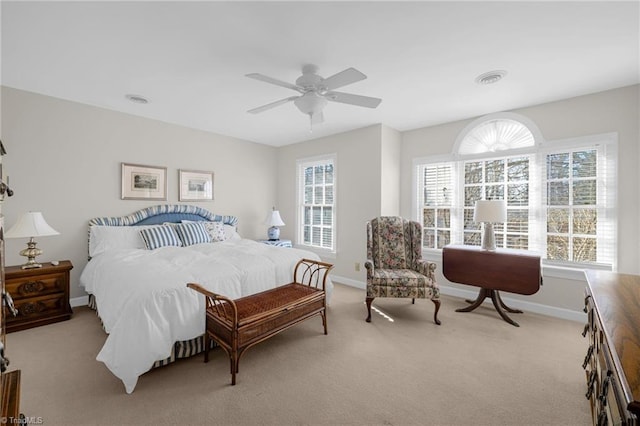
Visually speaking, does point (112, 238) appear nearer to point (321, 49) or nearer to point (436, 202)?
point (321, 49)

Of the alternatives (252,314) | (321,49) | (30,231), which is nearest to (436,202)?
(321,49)

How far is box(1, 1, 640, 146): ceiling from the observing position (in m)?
1.74

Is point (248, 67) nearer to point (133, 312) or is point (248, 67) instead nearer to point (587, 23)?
point (133, 312)

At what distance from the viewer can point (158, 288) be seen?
1.95m

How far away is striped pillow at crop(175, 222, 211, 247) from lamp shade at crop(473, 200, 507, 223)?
3.52 meters

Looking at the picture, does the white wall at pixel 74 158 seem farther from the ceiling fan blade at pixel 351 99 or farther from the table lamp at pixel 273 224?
the ceiling fan blade at pixel 351 99

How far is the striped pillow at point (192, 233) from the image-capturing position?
12.0 ft

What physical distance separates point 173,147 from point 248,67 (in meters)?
2.32

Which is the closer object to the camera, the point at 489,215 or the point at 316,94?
the point at 316,94

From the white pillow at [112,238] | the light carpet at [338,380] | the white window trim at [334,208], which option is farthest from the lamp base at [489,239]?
the white pillow at [112,238]

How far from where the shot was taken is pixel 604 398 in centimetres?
107

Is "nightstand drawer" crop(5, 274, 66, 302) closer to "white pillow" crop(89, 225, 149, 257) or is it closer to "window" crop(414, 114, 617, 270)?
"white pillow" crop(89, 225, 149, 257)

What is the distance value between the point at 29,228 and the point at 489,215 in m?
4.75

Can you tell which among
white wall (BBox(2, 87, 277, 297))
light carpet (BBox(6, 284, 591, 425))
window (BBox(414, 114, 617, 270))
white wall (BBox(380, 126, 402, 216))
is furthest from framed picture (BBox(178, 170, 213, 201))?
window (BBox(414, 114, 617, 270))
